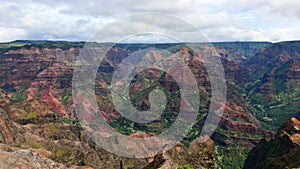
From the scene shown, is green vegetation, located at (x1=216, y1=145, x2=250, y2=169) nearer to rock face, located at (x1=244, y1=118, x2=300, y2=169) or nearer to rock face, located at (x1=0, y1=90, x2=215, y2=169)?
rock face, located at (x1=244, y1=118, x2=300, y2=169)

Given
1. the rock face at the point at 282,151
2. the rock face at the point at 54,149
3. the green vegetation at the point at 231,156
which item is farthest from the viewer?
the green vegetation at the point at 231,156

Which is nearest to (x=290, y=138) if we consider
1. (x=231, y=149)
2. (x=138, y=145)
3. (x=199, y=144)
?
(x=199, y=144)

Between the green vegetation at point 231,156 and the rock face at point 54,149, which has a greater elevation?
the rock face at point 54,149

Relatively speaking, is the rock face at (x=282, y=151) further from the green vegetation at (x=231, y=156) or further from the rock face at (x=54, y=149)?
the green vegetation at (x=231, y=156)

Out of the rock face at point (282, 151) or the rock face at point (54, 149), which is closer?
the rock face at point (54, 149)

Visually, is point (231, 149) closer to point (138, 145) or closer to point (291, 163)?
point (138, 145)

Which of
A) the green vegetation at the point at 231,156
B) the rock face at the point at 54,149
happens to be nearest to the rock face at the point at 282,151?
the rock face at the point at 54,149

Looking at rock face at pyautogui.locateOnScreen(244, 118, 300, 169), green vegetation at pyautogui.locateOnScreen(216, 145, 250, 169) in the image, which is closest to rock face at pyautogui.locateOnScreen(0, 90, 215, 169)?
rock face at pyautogui.locateOnScreen(244, 118, 300, 169)

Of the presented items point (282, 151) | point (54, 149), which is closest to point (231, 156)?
point (282, 151)

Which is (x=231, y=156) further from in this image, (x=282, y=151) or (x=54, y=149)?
(x=54, y=149)
